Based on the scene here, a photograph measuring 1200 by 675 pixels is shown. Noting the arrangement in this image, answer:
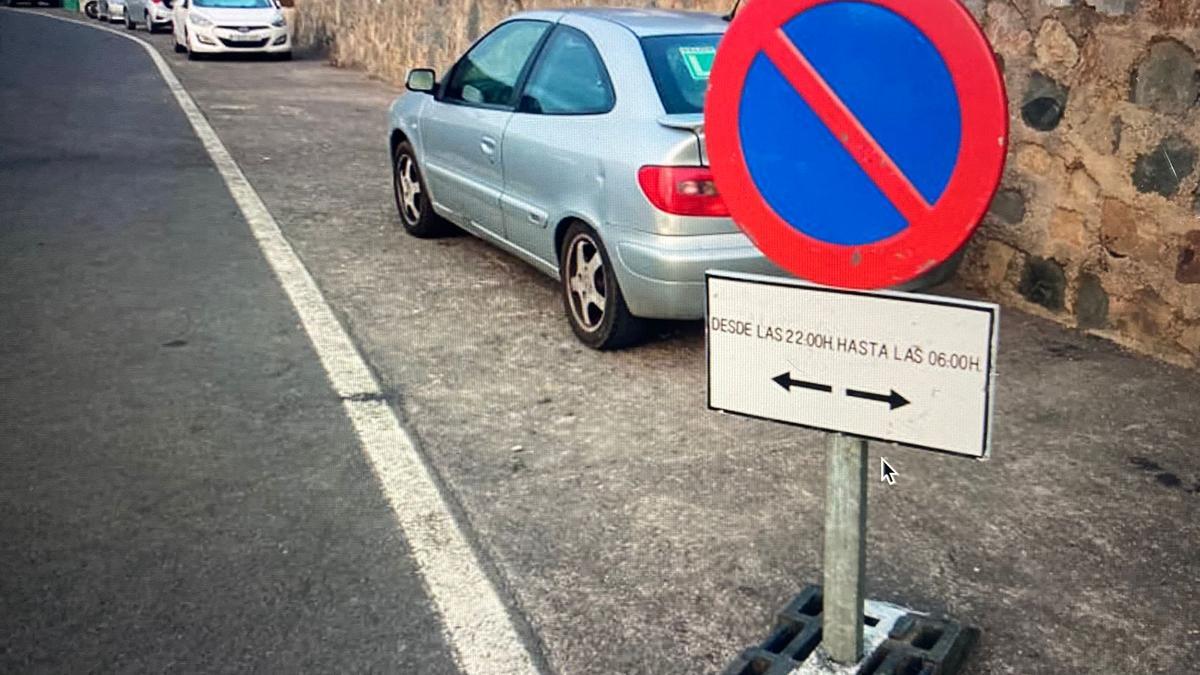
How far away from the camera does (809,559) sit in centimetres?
367

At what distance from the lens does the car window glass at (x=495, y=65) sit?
6.39 metres

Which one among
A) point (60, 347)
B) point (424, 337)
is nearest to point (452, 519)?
point (424, 337)

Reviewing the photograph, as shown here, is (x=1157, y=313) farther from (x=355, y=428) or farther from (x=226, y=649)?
(x=226, y=649)

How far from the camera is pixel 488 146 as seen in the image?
21.1ft

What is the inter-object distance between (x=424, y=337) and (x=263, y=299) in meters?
1.12

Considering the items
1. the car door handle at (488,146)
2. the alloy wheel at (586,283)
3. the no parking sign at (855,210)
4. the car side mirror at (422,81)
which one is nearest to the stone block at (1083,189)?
the alloy wheel at (586,283)

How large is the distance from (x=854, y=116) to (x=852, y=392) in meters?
0.58

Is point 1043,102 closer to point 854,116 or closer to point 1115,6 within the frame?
point 1115,6

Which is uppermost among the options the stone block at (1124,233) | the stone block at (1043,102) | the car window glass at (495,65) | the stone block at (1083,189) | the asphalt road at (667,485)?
the car window glass at (495,65)

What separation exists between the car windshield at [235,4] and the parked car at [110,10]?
15.2 meters

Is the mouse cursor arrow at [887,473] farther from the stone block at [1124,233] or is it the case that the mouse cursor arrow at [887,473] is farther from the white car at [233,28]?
the white car at [233,28]

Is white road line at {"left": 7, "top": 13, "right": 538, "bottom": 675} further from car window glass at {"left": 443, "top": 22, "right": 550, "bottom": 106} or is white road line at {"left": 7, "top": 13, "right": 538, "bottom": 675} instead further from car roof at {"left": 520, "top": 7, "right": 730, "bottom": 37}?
car roof at {"left": 520, "top": 7, "right": 730, "bottom": 37}

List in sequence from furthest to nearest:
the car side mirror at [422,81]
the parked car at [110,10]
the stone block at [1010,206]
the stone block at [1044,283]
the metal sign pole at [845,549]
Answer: the parked car at [110,10], the car side mirror at [422,81], the stone block at [1010,206], the stone block at [1044,283], the metal sign pole at [845,549]

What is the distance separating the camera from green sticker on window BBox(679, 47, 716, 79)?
5527 millimetres
